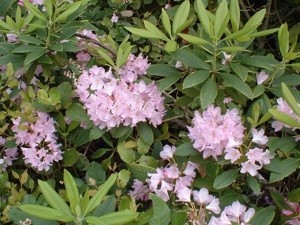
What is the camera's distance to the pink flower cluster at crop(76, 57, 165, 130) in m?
1.85

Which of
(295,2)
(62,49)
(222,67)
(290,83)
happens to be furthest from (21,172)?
(295,2)

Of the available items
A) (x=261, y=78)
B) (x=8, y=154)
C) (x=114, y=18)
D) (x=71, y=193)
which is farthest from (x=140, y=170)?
(x=114, y=18)

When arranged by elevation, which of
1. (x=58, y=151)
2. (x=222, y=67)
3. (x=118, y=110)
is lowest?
(x=58, y=151)

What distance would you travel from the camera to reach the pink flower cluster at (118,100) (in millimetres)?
1852

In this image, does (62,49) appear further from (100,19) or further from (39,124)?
(100,19)

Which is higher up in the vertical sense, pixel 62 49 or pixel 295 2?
pixel 62 49

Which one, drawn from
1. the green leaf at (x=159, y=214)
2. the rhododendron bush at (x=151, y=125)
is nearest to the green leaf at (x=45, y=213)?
the rhododendron bush at (x=151, y=125)

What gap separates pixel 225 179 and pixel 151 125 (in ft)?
1.39

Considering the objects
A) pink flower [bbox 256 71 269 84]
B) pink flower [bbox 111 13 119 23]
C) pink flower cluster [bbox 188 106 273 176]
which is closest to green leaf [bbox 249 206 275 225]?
pink flower cluster [bbox 188 106 273 176]

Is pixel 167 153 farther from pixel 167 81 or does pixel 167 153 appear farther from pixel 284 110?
pixel 284 110

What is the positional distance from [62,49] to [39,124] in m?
0.29

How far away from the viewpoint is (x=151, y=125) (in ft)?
6.56

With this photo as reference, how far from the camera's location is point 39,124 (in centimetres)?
201

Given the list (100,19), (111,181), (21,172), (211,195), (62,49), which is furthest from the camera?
(100,19)
